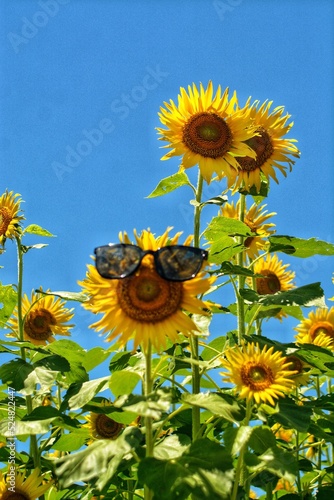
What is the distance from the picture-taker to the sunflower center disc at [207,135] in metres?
4.22

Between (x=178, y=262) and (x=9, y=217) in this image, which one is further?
(x=9, y=217)

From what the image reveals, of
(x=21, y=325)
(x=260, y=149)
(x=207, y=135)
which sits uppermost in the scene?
(x=260, y=149)

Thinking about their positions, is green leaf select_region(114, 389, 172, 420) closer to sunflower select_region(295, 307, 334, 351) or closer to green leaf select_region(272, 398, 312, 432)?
green leaf select_region(272, 398, 312, 432)

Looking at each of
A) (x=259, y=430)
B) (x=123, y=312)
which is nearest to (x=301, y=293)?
(x=259, y=430)

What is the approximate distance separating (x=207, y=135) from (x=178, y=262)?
138 cm

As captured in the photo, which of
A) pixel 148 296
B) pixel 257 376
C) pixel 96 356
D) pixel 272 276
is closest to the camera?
pixel 148 296

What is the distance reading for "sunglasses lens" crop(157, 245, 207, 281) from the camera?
2.99 m

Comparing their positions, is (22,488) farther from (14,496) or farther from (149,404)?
(149,404)

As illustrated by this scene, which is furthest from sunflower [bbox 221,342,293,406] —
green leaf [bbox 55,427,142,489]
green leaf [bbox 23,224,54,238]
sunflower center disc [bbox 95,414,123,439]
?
green leaf [bbox 23,224,54,238]

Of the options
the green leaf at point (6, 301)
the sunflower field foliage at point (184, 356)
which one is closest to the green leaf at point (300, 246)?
the sunflower field foliage at point (184, 356)

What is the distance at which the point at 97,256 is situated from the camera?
3.08 m

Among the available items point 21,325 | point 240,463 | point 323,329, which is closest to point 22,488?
point 21,325

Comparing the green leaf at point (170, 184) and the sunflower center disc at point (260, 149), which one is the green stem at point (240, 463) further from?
the sunflower center disc at point (260, 149)

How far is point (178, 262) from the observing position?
118 inches
